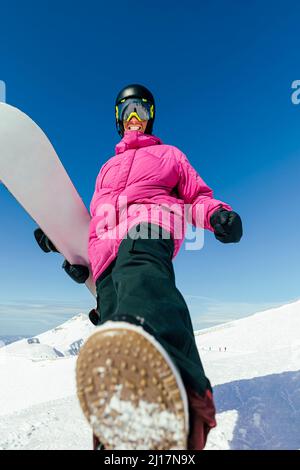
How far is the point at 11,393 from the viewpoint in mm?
5719

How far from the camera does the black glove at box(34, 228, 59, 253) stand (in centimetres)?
305

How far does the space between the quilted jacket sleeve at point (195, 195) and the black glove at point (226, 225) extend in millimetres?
97

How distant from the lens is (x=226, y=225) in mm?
2133

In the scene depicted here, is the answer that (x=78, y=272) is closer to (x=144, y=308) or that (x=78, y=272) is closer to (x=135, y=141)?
(x=135, y=141)

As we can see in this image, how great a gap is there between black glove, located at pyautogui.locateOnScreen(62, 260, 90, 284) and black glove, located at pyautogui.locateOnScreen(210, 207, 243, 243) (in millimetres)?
1186

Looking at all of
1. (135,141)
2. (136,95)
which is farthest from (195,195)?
(136,95)

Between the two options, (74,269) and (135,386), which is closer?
(135,386)

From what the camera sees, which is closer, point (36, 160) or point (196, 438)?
point (196, 438)

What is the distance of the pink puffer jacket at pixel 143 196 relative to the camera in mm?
2109

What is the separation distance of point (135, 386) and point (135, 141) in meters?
2.00

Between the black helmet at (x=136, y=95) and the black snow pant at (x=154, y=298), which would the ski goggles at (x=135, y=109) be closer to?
the black helmet at (x=136, y=95)
